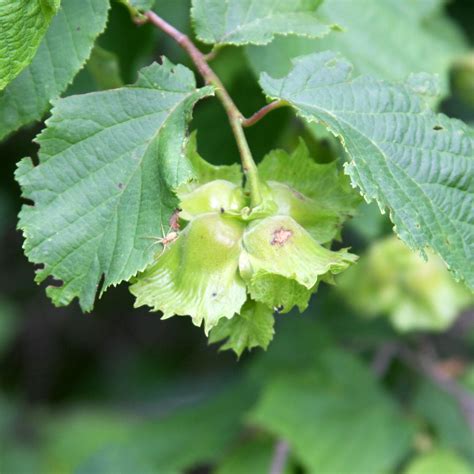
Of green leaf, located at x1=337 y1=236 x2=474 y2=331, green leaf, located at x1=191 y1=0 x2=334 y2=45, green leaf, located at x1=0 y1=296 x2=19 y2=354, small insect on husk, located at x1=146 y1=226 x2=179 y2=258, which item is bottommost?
green leaf, located at x1=0 y1=296 x2=19 y2=354

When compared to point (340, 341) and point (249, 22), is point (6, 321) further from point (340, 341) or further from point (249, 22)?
point (249, 22)

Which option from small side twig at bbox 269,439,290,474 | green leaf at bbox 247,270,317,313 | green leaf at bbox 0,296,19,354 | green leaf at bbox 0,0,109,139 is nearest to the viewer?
green leaf at bbox 247,270,317,313

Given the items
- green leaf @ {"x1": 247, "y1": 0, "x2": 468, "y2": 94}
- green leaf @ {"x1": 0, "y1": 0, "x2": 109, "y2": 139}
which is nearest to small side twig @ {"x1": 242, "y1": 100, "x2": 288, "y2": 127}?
green leaf @ {"x1": 0, "y1": 0, "x2": 109, "y2": 139}

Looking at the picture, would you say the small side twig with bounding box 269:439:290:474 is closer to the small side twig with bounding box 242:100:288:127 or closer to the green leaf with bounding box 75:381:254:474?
the green leaf with bounding box 75:381:254:474

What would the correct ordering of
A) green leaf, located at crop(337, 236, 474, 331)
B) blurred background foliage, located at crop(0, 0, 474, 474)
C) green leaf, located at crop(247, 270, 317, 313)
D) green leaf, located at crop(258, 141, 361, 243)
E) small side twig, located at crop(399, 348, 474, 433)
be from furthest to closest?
1. small side twig, located at crop(399, 348, 474, 433)
2. green leaf, located at crop(337, 236, 474, 331)
3. blurred background foliage, located at crop(0, 0, 474, 474)
4. green leaf, located at crop(258, 141, 361, 243)
5. green leaf, located at crop(247, 270, 317, 313)

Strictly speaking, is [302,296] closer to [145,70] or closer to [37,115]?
[145,70]

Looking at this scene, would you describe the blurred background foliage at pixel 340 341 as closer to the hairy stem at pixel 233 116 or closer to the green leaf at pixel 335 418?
→ the green leaf at pixel 335 418
